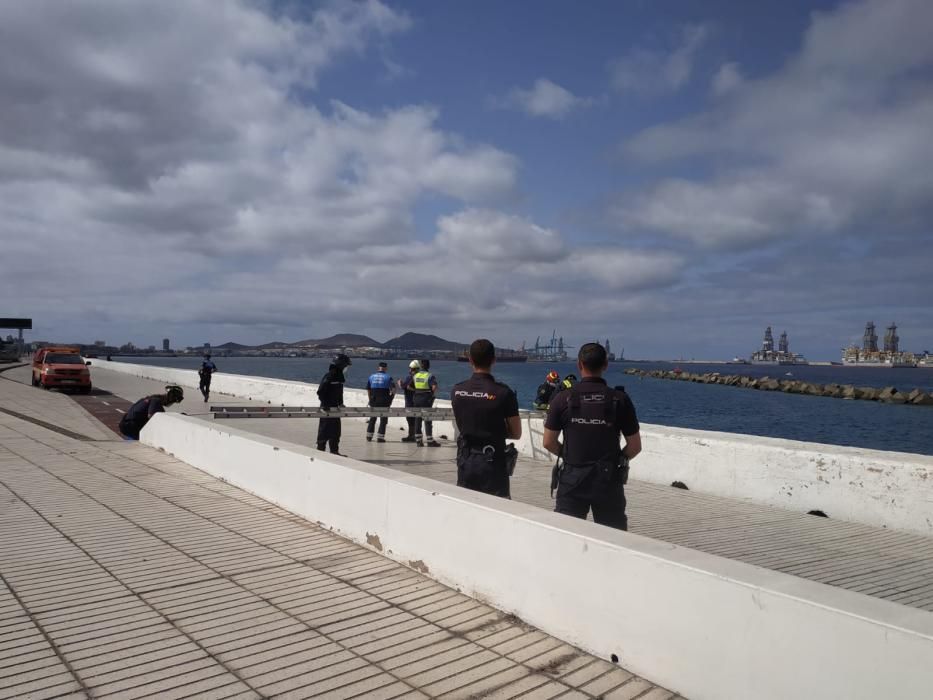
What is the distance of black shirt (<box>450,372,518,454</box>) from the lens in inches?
214

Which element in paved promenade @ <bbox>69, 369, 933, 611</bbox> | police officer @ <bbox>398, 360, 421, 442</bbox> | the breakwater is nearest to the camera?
paved promenade @ <bbox>69, 369, 933, 611</bbox>

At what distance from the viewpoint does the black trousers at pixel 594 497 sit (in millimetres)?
4727

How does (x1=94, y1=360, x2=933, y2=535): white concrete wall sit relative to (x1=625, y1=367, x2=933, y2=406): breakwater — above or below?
above

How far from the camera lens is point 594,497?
15.5ft

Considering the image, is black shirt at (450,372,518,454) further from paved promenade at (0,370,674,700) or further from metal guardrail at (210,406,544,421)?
metal guardrail at (210,406,544,421)

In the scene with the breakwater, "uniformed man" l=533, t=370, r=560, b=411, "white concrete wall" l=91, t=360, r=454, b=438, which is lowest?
the breakwater

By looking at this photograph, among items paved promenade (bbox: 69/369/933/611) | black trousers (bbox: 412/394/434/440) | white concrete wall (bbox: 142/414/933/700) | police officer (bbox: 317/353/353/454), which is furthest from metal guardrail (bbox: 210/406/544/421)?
white concrete wall (bbox: 142/414/933/700)

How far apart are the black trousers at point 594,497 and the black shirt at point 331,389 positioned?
7508 millimetres

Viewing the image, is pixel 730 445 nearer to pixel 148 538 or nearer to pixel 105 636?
pixel 148 538

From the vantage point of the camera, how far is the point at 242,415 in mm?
13328

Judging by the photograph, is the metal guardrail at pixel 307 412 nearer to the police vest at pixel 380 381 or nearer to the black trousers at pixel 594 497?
the police vest at pixel 380 381

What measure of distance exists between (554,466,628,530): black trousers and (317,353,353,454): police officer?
7305 millimetres

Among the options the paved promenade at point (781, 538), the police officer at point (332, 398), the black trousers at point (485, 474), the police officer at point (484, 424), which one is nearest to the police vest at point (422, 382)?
the police officer at point (332, 398)

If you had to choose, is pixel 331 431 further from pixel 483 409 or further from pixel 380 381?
pixel 483 409
